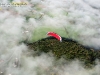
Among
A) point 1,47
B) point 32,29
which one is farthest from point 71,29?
point 1,47

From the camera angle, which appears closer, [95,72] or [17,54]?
[95,72]

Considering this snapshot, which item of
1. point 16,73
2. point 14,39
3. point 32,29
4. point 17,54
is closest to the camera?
point 16,73

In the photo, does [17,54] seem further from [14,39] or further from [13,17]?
[13,17]

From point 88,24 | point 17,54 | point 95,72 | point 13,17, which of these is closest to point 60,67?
point 95,72

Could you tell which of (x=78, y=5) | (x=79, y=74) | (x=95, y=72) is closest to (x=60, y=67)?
(x=79, y=74)

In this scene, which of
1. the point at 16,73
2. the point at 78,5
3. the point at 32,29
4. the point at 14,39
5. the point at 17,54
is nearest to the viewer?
the point at 16,73

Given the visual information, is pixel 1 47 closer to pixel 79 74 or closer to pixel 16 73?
pixel 16 73

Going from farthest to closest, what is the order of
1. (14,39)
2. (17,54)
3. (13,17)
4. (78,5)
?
1. (78,5)
2. (13,17)
3. (14,39)
4. (17,54)

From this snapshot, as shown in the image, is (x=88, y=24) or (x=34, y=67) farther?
(x=88, y=24)
